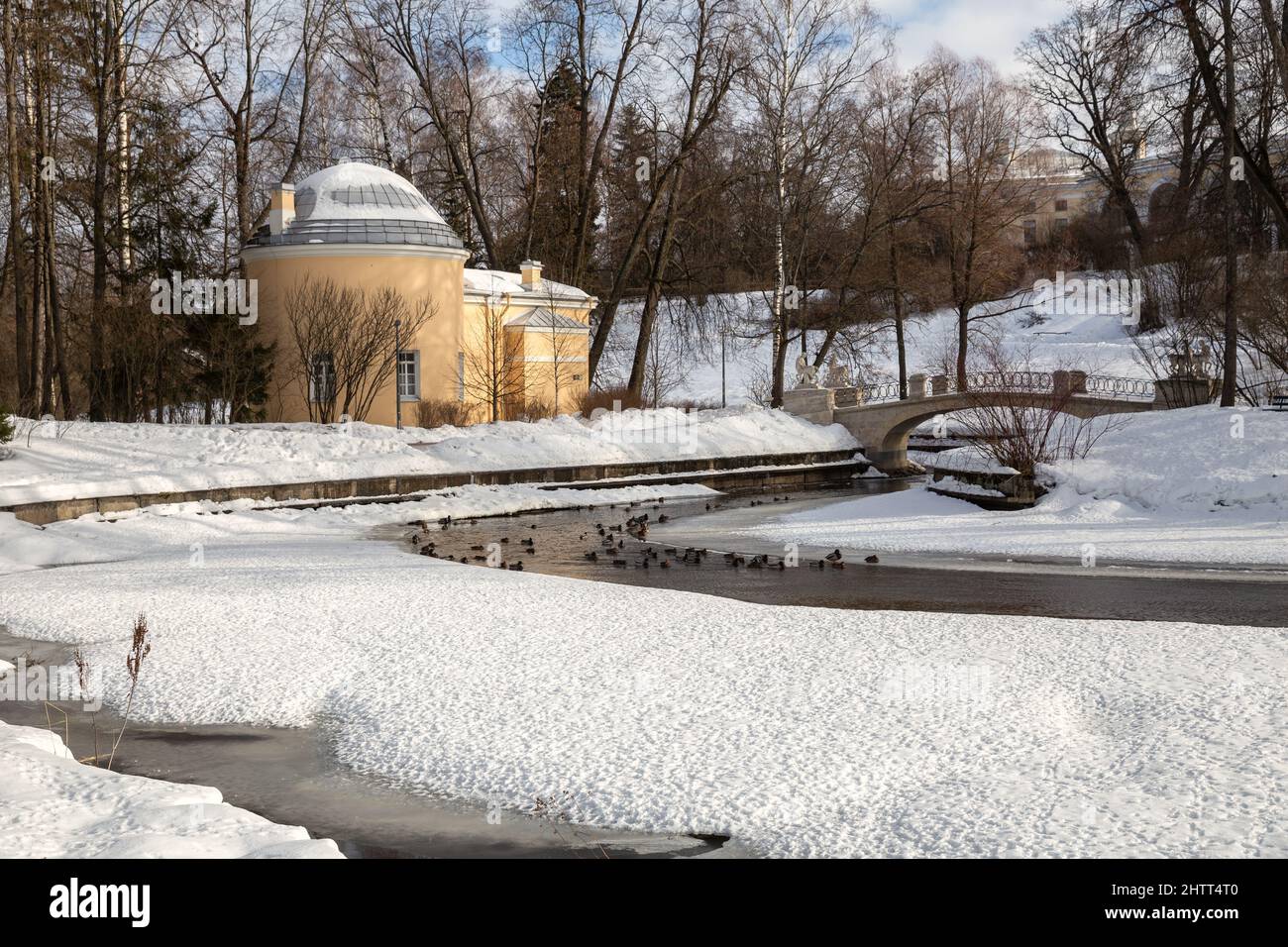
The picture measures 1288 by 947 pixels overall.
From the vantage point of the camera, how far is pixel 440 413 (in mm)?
35469

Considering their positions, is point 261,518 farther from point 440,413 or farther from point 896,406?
point 896,406

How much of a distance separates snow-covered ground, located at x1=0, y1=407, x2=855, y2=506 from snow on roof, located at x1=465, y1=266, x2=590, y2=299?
7380 millimetres

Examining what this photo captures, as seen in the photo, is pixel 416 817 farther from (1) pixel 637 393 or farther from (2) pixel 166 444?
(1) pixel 637 393

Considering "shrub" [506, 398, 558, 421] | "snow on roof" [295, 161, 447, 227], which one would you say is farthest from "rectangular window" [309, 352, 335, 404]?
"shrub" [506, 398, 558, 421]

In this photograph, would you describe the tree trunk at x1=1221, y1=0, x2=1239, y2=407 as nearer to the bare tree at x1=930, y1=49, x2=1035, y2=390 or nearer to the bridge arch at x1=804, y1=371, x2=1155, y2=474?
the bridge arch at x1=804, y1=371, x2=1155, y2=474

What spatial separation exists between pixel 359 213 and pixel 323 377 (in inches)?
211

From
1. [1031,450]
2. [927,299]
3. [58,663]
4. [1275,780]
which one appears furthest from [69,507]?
[927,299]

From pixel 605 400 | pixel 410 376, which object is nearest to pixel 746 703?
pixel 410 376

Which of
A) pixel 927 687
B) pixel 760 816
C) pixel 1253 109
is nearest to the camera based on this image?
pixel 760 816

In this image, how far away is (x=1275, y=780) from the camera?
7.19 m

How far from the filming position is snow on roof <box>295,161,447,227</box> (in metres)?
36.7

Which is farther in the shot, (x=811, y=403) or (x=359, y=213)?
(x=811, y=403)

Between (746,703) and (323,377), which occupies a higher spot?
(323,377)

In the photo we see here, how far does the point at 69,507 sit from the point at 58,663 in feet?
37.2
